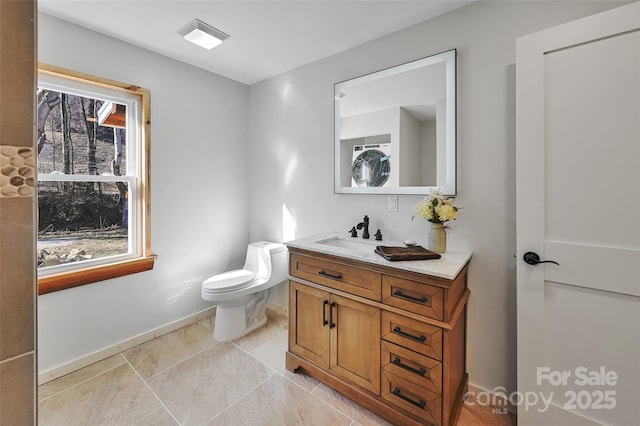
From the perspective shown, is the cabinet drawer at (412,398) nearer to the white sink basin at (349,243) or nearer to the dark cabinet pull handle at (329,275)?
the dark cabinet pull handle at (329,275)

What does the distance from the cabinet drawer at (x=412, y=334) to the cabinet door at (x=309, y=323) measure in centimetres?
41

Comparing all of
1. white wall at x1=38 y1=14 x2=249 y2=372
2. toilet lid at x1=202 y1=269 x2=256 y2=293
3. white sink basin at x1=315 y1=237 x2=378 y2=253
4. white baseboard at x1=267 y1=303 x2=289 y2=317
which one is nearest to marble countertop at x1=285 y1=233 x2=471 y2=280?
white sink basin at x1=315 y1=237 x2=378 y2=253

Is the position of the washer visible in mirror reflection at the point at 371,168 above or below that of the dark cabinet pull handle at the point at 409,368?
above

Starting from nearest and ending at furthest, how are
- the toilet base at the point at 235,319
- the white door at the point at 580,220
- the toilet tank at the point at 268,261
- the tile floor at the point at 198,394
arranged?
the white door at the point at 580,220
the tile floor at the point at 198,394
the toilet base at the point at 235,319
the toilet tank at the point at 268,261

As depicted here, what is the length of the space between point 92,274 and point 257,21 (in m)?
2.20

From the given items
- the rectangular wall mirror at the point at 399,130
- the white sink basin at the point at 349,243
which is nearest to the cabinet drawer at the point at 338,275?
the white sink basin at the point at 349,243

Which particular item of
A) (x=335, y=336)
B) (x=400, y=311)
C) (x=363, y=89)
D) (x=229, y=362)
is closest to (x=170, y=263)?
(x=229, y=362)

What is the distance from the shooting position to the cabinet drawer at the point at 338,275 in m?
1.60

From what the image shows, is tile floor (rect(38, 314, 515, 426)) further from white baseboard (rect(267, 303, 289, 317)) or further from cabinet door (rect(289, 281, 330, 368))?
white baseboard (rect(267, 303, 289, 317))

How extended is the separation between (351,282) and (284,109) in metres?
1.89

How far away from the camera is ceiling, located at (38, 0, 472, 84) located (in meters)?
1.77

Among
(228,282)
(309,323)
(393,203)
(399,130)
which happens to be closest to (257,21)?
(399,130)

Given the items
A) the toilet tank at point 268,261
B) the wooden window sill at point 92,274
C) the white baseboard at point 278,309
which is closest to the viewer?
the wooden window sill at point 92,274

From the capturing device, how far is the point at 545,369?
1.42 metres
